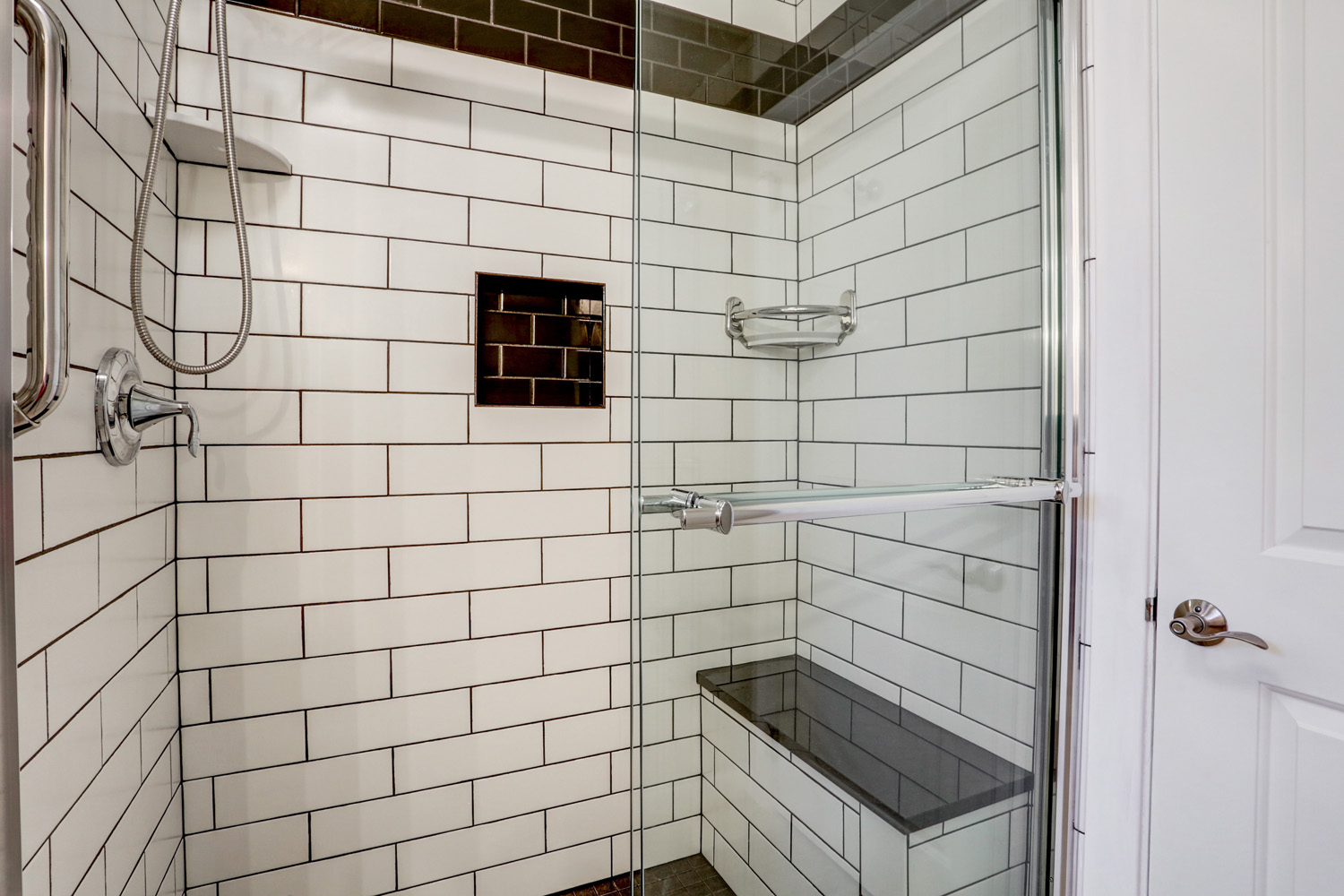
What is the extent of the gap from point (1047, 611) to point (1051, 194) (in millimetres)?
702

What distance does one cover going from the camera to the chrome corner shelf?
797 millimetres

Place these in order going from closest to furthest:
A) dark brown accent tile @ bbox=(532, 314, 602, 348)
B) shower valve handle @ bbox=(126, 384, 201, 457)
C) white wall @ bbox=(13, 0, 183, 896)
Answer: white wall @ bbox=(13, 0, 183, 896), shower valve handle @ bbox=(126, 384, 201, 457), dark brown accent tile @ bbox=(532, 314, 602, 348)

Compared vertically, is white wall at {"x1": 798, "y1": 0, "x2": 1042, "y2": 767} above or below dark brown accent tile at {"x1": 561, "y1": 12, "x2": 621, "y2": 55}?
below

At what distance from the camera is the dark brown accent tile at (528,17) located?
1436 millimetres

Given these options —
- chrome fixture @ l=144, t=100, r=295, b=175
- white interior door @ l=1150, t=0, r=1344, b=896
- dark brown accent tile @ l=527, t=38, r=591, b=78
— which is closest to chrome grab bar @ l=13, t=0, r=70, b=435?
chrome fixture @ l=144, t=100, r=295, b=175

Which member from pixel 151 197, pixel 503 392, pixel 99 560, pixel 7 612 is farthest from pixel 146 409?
pixel 503 392

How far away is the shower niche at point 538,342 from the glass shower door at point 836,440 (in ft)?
2.43

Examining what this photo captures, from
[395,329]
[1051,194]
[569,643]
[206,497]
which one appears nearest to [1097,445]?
[1051,194]

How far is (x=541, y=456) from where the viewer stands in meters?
1.49

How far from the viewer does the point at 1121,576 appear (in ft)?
3.05

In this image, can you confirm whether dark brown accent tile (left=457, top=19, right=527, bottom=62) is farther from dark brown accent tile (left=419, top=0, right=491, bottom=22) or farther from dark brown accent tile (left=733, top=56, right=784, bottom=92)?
dark brown accent tile (left=733, top=56, right=784, bottom=92)

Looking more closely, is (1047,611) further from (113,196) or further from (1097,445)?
(113,196)

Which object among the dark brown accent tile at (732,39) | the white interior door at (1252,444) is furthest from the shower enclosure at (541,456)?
the white interior door at (1252,444)

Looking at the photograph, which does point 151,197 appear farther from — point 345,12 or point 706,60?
point 706,60
